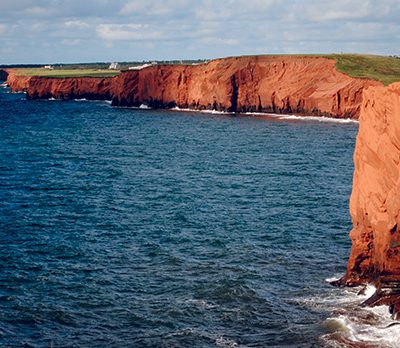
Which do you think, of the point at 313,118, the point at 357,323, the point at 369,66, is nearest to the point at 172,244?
the point at 357,323

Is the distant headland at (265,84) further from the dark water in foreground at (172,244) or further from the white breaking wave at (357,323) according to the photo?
the white breaking wave at (357,323)

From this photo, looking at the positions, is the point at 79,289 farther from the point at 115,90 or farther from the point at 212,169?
the point at 115,90

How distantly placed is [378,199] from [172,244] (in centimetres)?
1674

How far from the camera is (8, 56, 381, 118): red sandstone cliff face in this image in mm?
137750

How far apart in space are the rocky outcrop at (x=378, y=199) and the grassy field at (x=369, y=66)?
93913 millimetres

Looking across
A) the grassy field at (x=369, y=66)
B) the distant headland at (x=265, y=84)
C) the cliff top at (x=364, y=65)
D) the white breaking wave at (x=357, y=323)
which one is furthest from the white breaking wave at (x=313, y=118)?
the white breaking wave at (x=357, y=323)

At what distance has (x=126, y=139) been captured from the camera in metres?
112

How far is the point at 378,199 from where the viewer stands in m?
38.6

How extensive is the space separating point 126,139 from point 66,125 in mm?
28919

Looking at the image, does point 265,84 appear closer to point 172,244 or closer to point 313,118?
point 313,118

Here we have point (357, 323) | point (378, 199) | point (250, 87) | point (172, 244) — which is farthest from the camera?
point (250, 87)

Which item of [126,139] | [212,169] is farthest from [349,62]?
[212,169]

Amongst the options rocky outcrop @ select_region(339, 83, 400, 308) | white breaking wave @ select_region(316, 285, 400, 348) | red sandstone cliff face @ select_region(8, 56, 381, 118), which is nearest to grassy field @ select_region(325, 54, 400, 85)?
red sandstone cliff face @ select_region(8, 56, 381, 118)

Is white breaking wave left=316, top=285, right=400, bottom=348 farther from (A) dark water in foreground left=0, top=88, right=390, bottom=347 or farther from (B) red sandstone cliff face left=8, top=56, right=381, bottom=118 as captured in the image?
(B) red sandstone cliff face left=8, top=56, right=381, bottom=118
